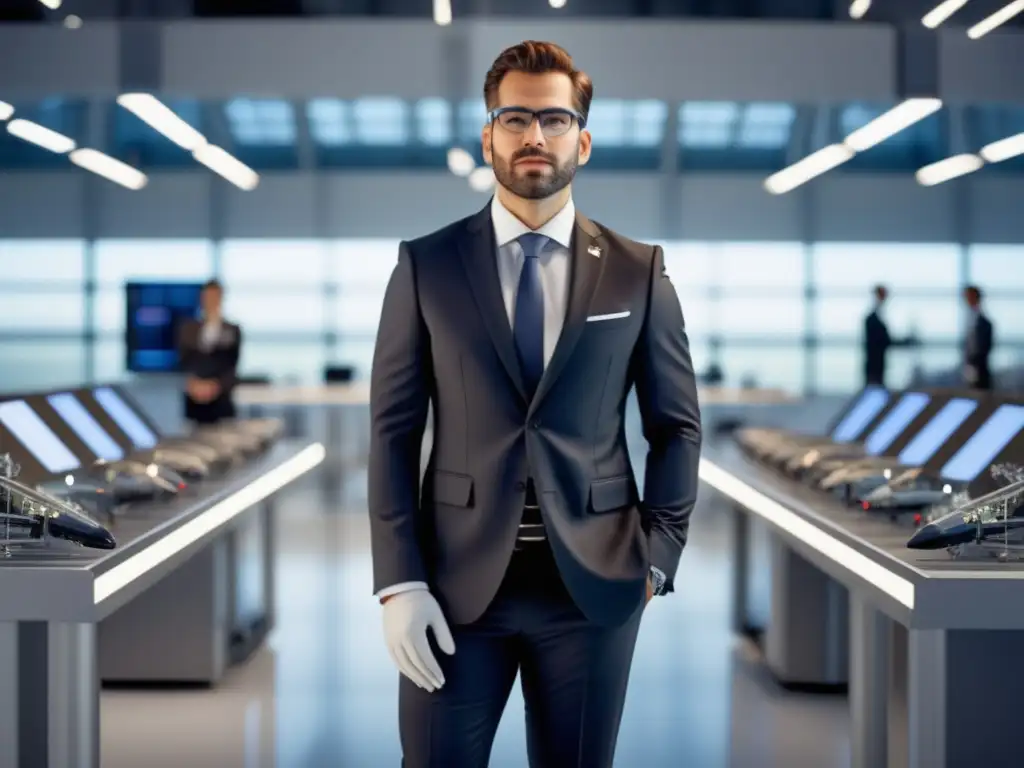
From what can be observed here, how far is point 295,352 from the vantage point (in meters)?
18.3

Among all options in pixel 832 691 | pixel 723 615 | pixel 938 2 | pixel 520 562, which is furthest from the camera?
pixel 938 2

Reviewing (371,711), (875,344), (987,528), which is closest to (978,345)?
(875,344)

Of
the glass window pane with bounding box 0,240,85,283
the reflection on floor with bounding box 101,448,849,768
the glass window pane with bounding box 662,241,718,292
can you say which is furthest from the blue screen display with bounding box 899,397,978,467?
the glass window pane with bounding box 0,240,85,283

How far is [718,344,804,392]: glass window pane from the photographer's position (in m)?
18.5

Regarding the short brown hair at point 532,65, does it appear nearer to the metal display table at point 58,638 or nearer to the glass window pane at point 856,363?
the metal display table at point 58,638

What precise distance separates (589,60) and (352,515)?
12.4 ft

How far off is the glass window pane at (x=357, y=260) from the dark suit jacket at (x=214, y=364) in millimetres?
11351

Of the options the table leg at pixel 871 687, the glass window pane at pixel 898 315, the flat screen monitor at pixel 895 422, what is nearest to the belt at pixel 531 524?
the table leg at pixel 871 687

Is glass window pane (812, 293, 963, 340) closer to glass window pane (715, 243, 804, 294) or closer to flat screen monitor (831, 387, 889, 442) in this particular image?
glass window pane (715, 243, 804, 294)

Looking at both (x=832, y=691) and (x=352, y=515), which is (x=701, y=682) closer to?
(x=832, y=691)

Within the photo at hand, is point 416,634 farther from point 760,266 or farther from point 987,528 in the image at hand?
point 760,266

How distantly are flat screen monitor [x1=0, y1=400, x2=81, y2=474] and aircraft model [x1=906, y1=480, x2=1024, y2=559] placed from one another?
2339mm

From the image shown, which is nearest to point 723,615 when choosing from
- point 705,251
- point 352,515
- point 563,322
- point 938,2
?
point 938,2

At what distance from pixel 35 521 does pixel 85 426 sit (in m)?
1.64
